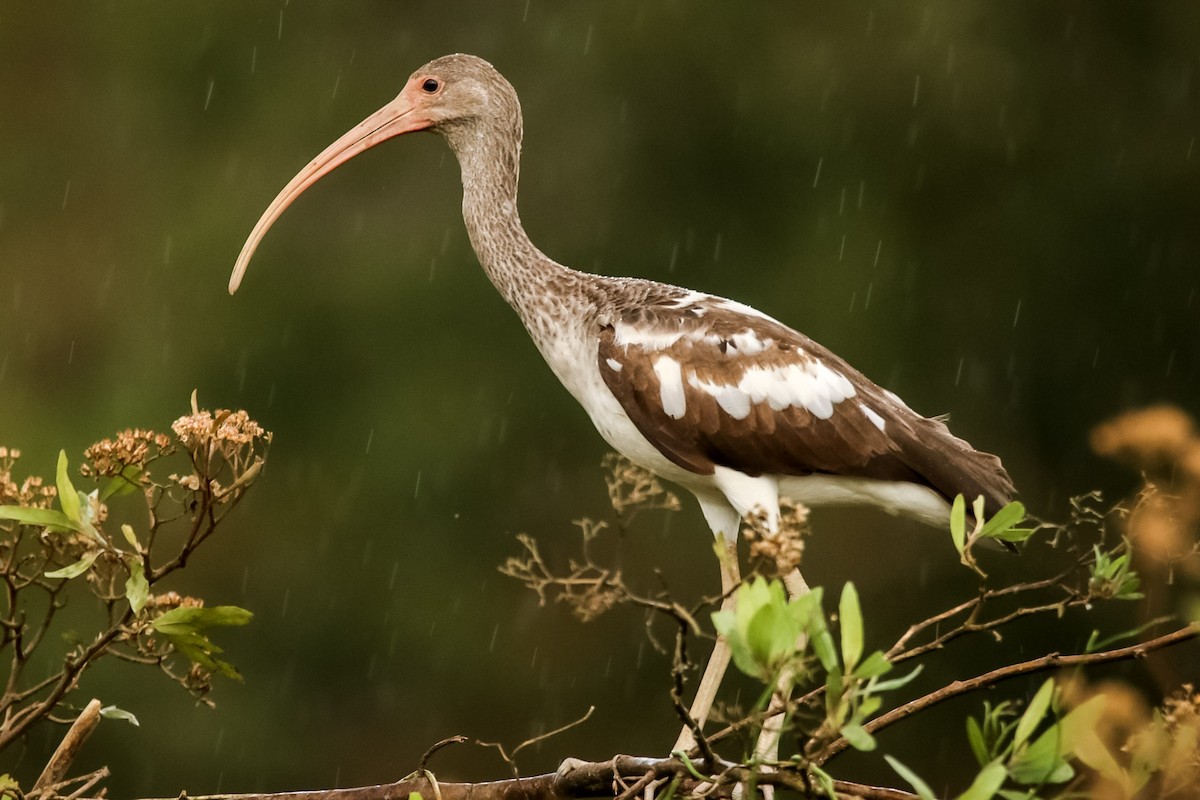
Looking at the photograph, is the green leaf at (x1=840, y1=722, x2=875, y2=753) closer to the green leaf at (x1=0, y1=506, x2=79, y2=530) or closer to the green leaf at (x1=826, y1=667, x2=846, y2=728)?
the green leaf at (x1=826, y1=667, x2=846, y2=728)

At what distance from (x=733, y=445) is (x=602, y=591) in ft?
5.68

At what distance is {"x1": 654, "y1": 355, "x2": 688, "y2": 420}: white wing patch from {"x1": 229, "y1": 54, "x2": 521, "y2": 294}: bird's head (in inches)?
32.8

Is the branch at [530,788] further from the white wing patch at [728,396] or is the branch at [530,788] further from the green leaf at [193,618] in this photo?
the white wing patch at [728,396]

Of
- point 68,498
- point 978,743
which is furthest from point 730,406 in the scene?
point 978,743

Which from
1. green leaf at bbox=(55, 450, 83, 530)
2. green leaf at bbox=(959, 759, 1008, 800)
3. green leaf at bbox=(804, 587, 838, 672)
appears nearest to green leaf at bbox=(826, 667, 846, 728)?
green leaf at bbox=(804, 587, 838, 672)

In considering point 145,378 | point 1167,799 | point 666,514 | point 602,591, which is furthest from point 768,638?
point 145,378

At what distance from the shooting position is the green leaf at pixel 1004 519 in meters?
1.89

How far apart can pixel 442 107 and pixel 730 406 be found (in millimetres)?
1051

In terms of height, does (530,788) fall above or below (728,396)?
below

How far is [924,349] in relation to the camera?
8.20m

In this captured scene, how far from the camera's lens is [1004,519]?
1.91m

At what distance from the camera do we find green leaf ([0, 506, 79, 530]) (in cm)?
202

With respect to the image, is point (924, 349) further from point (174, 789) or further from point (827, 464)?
point (827, 464)

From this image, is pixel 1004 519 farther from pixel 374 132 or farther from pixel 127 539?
pixel 374 132
